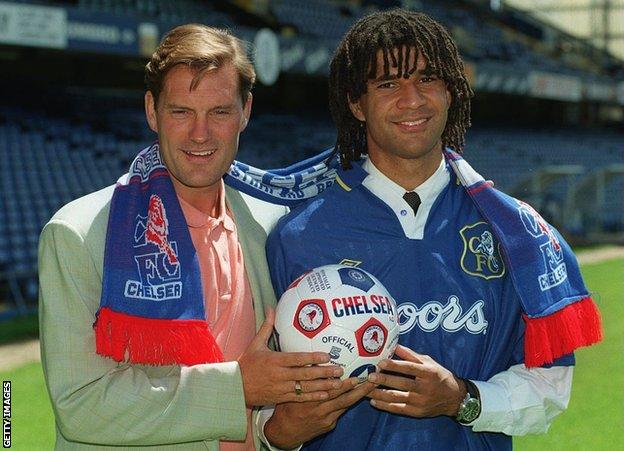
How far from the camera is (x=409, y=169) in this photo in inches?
106

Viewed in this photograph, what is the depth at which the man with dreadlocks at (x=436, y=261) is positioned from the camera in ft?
8.31

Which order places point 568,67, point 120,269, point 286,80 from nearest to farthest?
point 120,269
point 286,80
point 568,67

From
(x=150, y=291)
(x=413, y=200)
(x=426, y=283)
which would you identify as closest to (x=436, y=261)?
(x=426, y=283)

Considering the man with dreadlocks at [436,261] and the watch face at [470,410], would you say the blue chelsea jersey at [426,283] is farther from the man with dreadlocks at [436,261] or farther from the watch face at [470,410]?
the watch face at [470,410]

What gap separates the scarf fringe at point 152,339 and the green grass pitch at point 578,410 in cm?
369

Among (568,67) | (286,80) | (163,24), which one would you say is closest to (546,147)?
(568,67)

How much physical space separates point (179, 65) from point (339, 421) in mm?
1116

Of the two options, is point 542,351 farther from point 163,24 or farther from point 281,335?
point 163,24

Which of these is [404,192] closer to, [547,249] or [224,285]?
[547,249]

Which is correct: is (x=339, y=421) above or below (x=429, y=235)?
below

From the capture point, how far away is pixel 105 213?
2420 mm

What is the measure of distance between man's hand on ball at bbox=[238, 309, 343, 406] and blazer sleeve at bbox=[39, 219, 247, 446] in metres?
0.05

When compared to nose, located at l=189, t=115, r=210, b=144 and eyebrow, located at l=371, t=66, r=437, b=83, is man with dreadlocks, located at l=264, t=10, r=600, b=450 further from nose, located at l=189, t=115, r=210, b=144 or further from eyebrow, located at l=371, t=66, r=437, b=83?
nose, located at l=189, t=115, r=210, b=144

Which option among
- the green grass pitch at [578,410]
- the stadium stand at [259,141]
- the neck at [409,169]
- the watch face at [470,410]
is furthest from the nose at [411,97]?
the stadium stand at [259,141]
